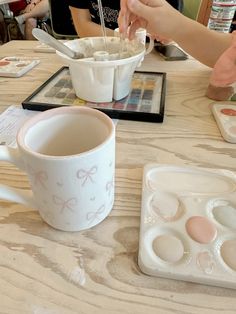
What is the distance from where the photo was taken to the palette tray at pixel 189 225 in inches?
9.0

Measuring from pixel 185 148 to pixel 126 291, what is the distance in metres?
0.24

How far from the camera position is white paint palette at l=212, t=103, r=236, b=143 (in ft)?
1.36

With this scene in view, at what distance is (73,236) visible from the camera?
27 cm

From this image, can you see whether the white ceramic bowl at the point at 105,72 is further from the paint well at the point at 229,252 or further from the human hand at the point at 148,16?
the paint well at the point at 229,252

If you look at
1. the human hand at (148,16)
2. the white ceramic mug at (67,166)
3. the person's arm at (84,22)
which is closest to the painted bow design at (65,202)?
the white ceramic mug at (67,166)

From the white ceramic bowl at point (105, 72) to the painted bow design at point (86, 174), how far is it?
263mm

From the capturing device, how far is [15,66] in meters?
0.68

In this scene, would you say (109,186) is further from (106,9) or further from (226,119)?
(106,9)

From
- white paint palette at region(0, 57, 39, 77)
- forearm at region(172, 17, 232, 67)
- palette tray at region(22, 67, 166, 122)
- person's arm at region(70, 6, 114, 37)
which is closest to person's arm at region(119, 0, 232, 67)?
forearm at region(172, 17, 232, 67)

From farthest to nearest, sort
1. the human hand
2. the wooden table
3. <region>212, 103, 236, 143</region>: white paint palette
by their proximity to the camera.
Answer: the human hand → <region>212, 103, 236, 143</region>: white paint palette → the wooden table

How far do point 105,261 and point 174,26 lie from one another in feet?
1.77

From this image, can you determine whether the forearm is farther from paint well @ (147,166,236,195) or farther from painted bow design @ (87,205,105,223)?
painted bow design @ (87,205,105,223)

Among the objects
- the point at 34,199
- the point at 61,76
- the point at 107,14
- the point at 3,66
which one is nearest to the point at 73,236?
the point at 34,199

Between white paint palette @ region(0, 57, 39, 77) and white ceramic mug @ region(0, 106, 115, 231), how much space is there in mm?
419
